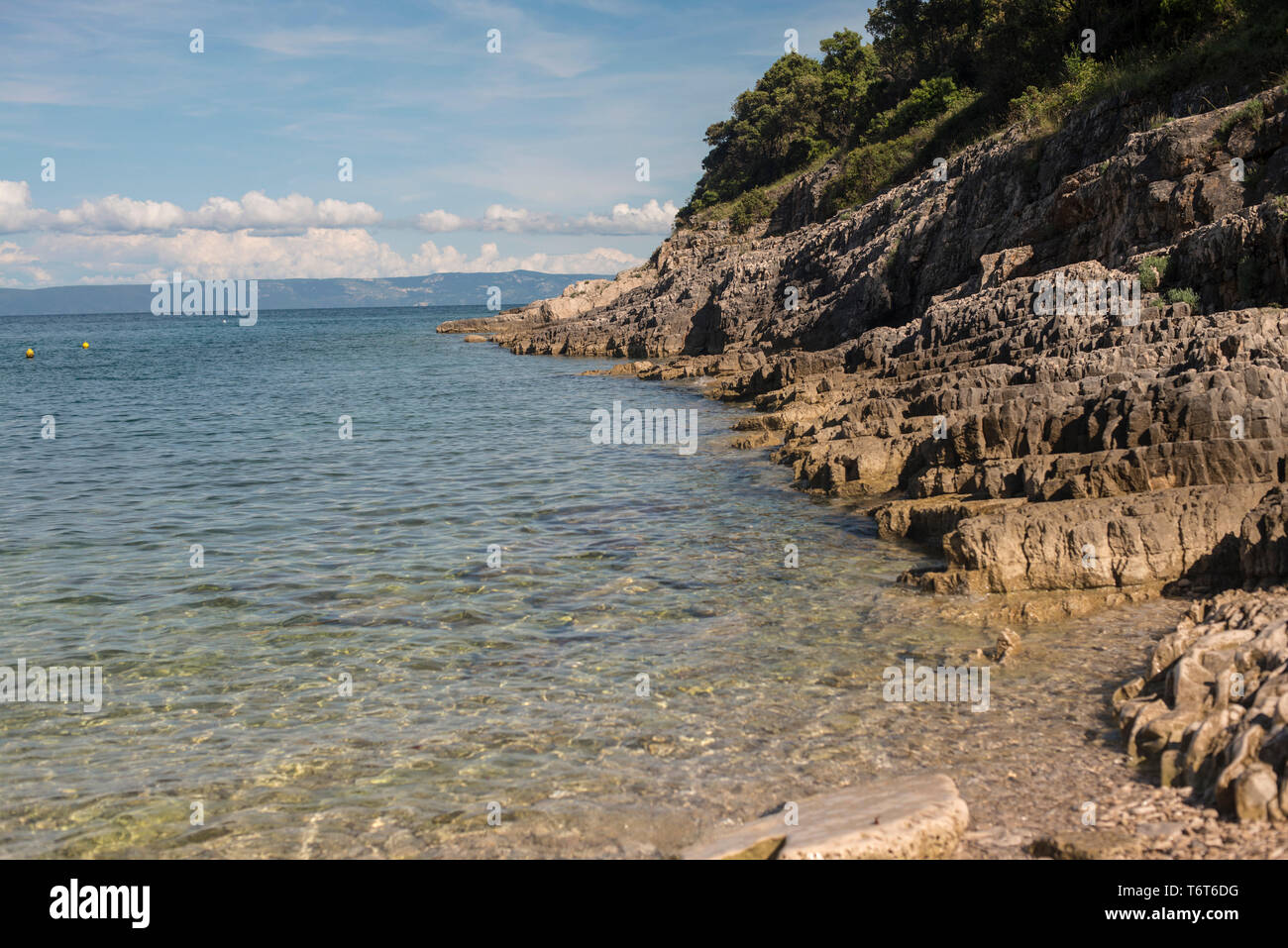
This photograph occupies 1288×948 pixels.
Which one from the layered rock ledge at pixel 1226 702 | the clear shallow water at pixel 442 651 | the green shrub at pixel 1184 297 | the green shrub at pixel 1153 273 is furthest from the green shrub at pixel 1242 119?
the layered rock ledge at pixel 1226 702

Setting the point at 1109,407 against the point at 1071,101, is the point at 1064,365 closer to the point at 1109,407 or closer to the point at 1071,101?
the point at 1109,407

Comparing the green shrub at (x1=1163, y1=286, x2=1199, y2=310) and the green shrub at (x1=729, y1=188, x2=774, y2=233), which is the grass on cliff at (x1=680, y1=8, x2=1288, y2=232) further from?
the green shrub at (x1=729, y1=188, x2=774, y2=233)

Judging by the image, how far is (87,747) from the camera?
27.2 ft

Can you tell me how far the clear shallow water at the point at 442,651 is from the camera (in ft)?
23.6

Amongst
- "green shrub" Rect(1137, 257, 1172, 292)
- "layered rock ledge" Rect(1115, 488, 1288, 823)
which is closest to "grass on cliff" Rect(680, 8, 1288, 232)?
"green shrub" Rect(1137, 257, 1172, 292)

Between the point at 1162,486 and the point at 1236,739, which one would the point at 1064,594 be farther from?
the point at 1236,739

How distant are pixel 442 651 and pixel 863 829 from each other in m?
5.86

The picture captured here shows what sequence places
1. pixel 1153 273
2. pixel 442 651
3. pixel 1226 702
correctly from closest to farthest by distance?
pixel 1226 702, pixel 442 651, pixel 1153 273

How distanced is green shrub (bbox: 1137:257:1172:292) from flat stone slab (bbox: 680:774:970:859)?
1534cm

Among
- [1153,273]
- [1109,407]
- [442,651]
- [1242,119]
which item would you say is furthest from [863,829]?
[1242,119]

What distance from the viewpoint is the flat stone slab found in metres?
5.55

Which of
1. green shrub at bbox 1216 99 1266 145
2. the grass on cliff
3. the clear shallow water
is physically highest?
the grass on cliff

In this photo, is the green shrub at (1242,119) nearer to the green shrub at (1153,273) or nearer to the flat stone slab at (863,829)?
the green shrub at (1153,273)

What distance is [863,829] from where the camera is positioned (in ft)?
18.7
